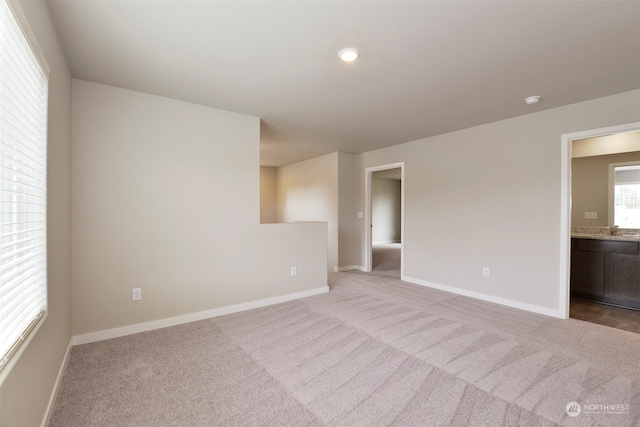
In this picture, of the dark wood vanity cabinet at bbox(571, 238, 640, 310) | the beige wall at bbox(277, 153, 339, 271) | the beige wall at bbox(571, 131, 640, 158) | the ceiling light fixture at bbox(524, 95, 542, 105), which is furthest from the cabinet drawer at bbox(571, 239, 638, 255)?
the beige wall at bbox(277, 153, 339, 271)

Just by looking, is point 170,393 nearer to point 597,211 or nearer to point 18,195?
point 18,195

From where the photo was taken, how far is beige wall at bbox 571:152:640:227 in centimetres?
445

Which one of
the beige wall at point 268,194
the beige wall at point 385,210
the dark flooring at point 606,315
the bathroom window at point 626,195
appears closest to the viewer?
the dark flooring at point 606,315

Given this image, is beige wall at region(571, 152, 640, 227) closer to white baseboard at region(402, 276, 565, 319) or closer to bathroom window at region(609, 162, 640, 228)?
bathroom window at region(609, 162, 640, 228)

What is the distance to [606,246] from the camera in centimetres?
365

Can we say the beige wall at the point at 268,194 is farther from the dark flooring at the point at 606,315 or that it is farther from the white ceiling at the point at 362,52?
the dark flooring at the point at 606,315

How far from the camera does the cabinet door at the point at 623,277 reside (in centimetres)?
343

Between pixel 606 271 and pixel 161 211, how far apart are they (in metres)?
5.37

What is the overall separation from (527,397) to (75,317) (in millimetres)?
3514

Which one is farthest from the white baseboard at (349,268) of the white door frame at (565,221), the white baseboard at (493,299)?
the white door frame at (565,221)

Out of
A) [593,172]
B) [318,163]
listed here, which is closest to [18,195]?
[318,163]

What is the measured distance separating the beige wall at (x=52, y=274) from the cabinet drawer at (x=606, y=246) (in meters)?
5.45

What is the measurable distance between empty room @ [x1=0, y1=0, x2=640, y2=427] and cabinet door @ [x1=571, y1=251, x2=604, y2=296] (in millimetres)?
19

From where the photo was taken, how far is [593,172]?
180 inches
